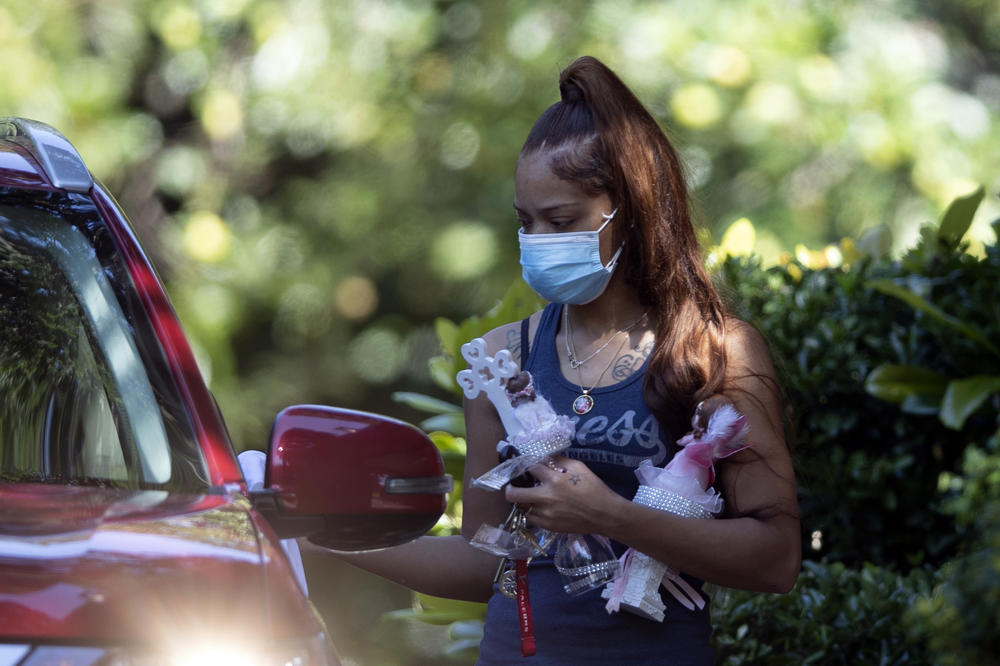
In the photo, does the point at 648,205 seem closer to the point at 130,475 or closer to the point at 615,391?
the point at 615,391

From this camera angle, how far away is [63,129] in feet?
20.8

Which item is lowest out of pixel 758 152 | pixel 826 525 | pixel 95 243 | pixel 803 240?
pixel 826 525

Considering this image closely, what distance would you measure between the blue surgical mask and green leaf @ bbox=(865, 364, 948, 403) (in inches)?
48.0

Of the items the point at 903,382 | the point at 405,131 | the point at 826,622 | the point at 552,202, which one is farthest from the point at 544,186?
→ the point at 405,131

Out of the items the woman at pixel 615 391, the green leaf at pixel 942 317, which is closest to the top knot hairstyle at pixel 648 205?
the woman at pixel 615 391

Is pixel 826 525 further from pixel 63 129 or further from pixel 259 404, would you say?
pixel 63 129

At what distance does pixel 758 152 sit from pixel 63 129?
3534mm

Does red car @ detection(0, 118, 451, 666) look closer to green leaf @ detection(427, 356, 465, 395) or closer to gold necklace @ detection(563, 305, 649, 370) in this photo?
gold necklace @ detection(563, 305, 649, 370)

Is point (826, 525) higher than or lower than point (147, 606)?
lower

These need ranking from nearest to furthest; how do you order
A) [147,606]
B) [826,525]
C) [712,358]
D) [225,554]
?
[147,606] < [225,554] < [712,358] < [826,525]

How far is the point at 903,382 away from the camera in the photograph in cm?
326

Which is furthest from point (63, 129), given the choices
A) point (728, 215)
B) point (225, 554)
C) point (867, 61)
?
point (225, 554)

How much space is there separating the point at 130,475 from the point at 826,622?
81.7 inches

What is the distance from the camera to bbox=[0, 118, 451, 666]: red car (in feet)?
4.46
